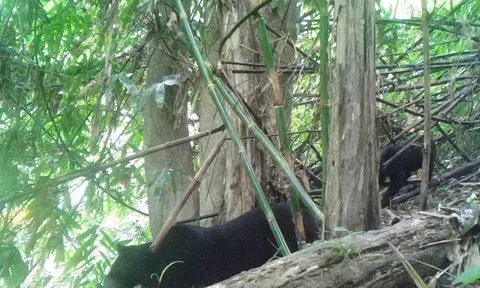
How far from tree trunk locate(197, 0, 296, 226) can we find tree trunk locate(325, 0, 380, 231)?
58cm

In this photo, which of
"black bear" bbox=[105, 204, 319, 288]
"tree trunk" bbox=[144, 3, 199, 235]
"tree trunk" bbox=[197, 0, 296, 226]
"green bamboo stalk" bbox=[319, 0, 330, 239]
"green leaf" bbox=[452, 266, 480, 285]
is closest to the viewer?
"green leaf" bbox=[452, 266, 480, 285]

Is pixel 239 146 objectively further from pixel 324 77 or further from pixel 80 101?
pixel 80 101

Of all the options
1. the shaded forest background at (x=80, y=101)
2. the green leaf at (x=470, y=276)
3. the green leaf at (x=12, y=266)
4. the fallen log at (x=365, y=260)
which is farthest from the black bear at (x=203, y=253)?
the green leaf at (x=470, y=276)

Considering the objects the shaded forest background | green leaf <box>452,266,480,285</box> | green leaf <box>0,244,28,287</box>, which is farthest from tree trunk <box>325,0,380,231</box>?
green leaf <box>0,244,28,287</box>

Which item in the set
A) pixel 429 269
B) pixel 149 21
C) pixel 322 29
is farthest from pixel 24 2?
pixel 429 269

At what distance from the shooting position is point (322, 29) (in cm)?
161

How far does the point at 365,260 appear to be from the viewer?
4.56 feet

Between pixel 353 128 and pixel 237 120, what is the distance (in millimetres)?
762

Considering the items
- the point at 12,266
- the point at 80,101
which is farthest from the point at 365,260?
the point at 80,101

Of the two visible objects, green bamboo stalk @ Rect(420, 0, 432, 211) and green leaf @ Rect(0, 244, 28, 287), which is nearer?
green bamboo stalk @ Rect(420, 0, 432, 211)

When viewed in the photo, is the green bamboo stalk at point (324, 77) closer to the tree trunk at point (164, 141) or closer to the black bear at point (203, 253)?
the black bear at point (203, 253)

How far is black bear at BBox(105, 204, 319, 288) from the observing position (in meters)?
2.23

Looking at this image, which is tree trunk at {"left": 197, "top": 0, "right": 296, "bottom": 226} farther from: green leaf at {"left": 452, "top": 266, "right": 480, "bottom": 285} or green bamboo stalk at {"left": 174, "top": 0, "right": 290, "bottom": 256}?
green leaf at {"left": 452, "top": 266, "right": 480, "bottom": 285}

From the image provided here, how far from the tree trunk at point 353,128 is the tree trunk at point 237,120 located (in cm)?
58
